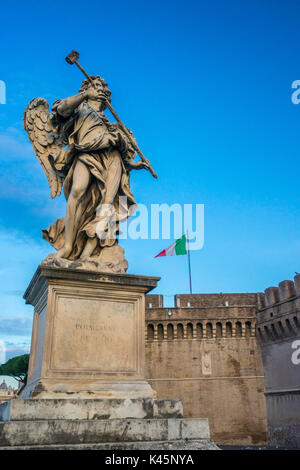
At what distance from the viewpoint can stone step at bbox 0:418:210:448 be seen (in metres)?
2.53

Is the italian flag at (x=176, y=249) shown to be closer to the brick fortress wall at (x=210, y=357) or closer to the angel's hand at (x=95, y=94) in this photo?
the brick fortress wall at (x=210, y=357)

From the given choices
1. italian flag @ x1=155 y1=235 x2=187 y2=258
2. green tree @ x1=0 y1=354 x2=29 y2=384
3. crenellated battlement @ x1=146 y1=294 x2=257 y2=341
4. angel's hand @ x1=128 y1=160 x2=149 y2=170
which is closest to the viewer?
angel's hand @ x1=128 y1=160 x2=149 y2=170

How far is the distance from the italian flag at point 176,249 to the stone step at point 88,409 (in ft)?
72.3

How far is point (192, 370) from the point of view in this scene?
90.4ft

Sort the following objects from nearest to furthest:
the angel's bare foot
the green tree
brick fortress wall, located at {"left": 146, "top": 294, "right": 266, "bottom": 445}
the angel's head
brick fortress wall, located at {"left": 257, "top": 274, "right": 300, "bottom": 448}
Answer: the angel's bare foot < the angel's head < brick fortress wall, located at {"left": 257, "top": 274, "right": 300, "bottom": 448} < brick fortress wall, located at {"left": 146, "top": 294, "right": 266, "bottom": 445} < the green tree

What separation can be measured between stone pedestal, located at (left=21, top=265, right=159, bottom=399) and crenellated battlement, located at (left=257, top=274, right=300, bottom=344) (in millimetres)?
21736

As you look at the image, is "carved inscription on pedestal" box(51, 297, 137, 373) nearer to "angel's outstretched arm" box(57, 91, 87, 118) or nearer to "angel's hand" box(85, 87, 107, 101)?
"angel's outstretched arm" box(57, 91, 87, 118)

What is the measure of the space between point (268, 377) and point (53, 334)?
85.6 ft

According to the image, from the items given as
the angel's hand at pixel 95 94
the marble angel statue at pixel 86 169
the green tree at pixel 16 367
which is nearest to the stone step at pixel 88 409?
the marble angel statue at pixel 86 169

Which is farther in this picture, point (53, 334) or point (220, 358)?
point (220, 358)

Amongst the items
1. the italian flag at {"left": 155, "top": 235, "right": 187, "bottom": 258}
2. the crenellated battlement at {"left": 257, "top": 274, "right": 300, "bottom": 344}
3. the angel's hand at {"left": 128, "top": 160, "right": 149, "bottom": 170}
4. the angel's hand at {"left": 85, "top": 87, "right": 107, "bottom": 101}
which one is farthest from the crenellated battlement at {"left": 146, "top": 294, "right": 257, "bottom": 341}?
the angel's hand at {"left": 85, "top": 87, "right": 107, "bottom": 101}
